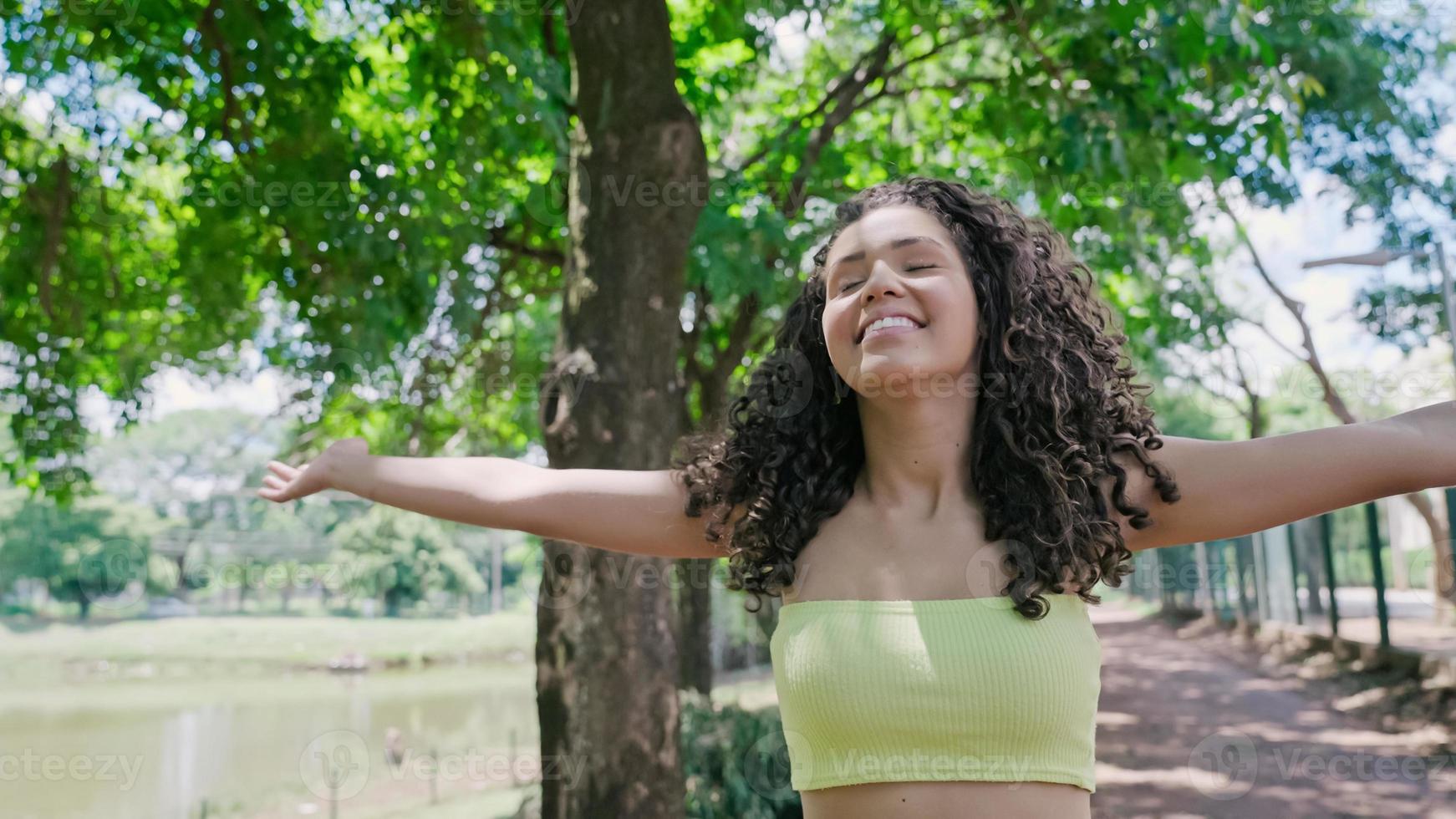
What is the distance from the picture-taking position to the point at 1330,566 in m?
14.0

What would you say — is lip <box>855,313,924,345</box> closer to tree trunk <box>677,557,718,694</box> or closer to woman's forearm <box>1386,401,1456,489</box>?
woman's forearm <box>1386,401,1456,489</box>

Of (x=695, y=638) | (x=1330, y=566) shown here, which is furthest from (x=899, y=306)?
(x=1330, y=566)

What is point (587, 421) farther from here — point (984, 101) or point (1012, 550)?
point (984, 101)

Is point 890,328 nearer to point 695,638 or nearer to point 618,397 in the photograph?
point 618,397

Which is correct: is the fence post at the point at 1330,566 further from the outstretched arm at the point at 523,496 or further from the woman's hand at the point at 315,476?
the woman's hand at the point at 315,476

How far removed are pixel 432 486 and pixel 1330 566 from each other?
14.6 m

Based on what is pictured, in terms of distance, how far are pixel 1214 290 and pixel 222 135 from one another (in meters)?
12.4

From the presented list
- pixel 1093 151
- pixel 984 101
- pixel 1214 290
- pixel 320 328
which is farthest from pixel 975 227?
pixel 1214 290

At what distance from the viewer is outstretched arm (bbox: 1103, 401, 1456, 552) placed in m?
1.62
